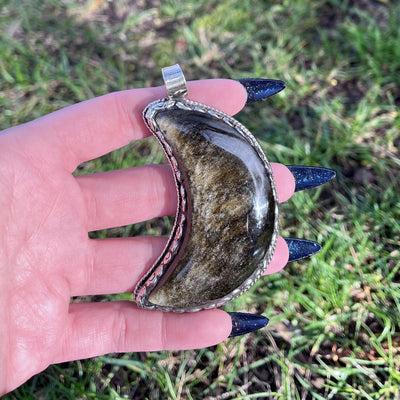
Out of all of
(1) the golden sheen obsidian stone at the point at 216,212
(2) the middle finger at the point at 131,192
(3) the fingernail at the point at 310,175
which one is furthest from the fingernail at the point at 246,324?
(3) the fingernail at the point at 310,175

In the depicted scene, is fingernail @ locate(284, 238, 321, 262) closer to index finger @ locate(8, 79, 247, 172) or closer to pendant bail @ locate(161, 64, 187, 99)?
index finger @ locate(8, 79, 247, 172)

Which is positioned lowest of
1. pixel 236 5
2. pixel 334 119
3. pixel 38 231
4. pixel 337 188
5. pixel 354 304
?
Answer: pixel 354 304

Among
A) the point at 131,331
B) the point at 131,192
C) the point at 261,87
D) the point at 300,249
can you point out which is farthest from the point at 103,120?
the point at 300,249

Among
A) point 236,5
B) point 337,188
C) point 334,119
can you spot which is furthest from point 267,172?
point 236,5

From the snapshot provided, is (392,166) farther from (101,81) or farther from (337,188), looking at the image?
(101,81)

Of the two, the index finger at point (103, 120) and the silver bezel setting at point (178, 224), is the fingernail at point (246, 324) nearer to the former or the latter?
the silver bezel setting at point (178, 224)

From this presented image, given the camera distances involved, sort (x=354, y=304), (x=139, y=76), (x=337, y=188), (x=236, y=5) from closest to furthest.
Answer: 1. (x=354, y=304)
2. (x=337, y=188)
3. (x=139, y=76)
4. (x=236, y=5)

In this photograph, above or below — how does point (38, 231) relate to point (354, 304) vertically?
above

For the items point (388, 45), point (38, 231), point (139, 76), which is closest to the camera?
point (38, 231)
